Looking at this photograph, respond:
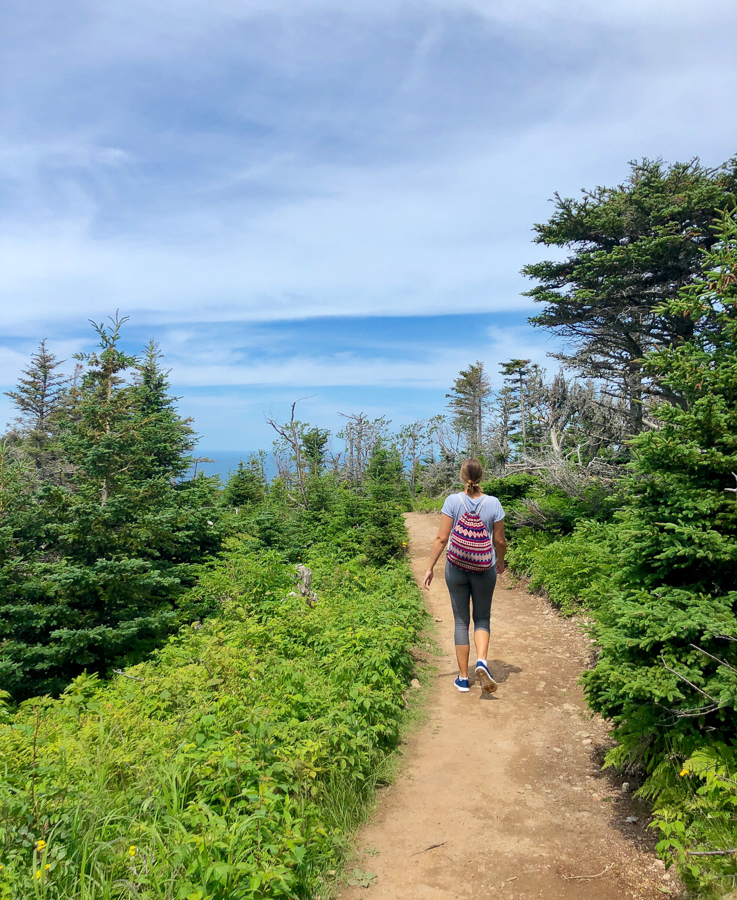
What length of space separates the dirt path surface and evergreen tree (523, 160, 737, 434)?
23.7ft

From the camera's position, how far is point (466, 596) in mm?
5250

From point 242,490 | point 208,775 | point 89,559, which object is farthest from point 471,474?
point 242,490

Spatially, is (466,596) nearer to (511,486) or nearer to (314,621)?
(314,621)

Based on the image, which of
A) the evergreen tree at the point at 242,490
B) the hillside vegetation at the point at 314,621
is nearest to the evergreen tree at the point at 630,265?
the hillside vegetation at the point at 314,621

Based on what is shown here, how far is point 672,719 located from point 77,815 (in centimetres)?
335

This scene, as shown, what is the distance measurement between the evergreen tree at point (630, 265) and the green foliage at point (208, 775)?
27.3 ft

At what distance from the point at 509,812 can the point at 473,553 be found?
2.05m

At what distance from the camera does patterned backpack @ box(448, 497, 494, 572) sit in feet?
16.4

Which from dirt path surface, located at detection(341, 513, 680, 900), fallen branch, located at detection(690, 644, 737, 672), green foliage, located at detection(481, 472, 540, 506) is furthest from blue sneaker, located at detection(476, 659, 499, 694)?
green foliage, located at detection(481, 472, 540, 506)

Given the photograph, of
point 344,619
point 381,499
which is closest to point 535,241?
point 381,499

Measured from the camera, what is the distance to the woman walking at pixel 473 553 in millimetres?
5027

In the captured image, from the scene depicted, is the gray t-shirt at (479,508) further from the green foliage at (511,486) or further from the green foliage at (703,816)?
the green foliage at (511,486)

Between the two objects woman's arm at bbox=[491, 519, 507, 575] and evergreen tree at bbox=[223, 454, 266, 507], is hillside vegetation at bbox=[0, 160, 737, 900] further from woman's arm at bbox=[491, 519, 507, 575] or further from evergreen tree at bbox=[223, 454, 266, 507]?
evergreen tree at bbox=[223, 454, 266, 507]

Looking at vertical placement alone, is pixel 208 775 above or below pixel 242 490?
above
